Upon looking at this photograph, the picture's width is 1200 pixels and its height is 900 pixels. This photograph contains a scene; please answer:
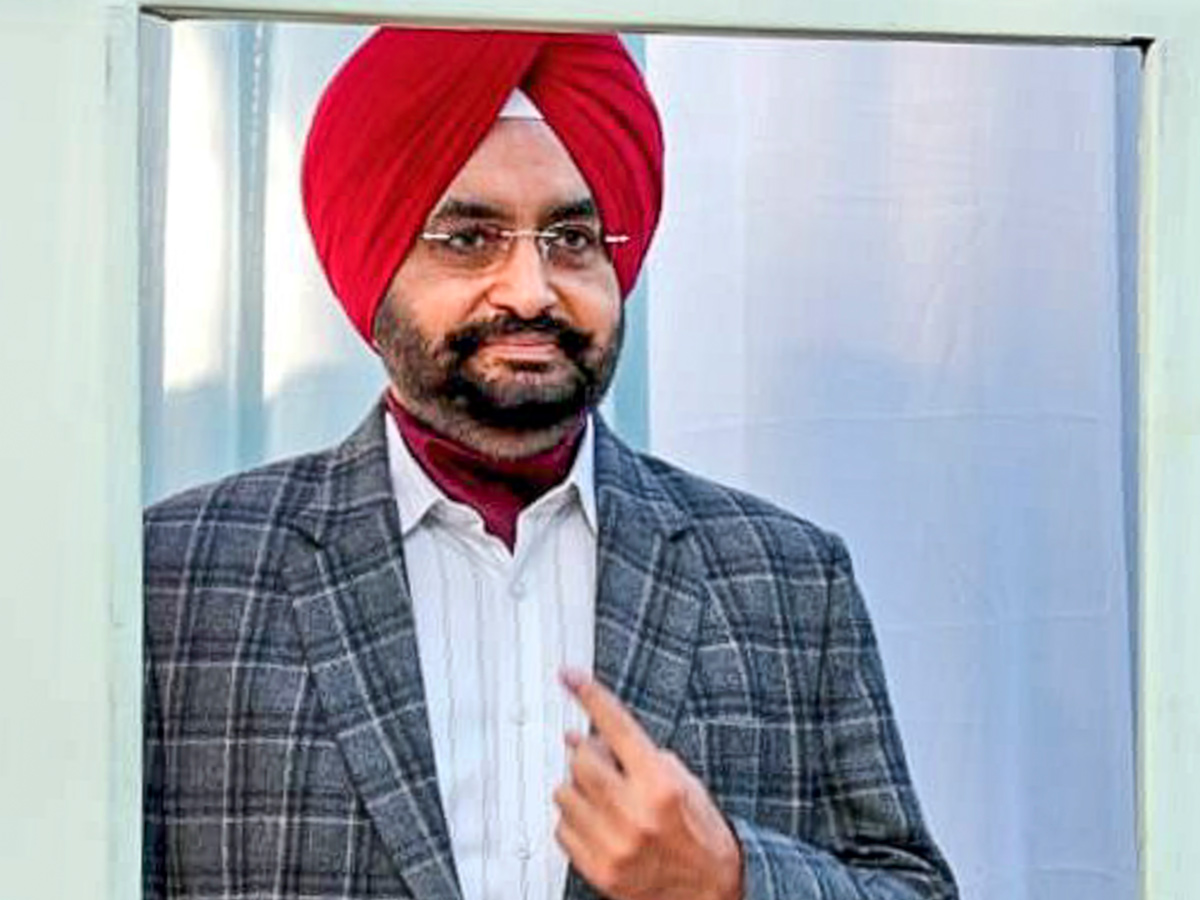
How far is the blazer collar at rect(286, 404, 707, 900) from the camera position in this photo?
104cm

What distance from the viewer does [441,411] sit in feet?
3.58

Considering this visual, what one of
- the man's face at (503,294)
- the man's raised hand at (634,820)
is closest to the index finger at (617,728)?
the man's raised hand at (634,820)

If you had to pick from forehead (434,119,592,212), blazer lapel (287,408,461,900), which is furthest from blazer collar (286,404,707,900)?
forehead (434,119,592,212)

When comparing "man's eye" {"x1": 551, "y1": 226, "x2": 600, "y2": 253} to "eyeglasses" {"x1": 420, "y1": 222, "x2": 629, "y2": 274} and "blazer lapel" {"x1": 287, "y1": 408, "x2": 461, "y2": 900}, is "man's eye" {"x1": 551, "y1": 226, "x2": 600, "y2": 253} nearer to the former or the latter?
"eyeglasses" {"x1": 420, "y1": 222, "x2": 629, "y2": 274}

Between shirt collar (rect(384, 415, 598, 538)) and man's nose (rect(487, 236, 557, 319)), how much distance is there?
73 millimetres

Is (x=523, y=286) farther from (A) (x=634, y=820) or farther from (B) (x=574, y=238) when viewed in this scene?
(A) (x=634, y=820)

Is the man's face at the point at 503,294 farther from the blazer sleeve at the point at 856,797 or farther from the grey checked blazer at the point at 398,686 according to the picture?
the blazer sleeve at the point at 856,797

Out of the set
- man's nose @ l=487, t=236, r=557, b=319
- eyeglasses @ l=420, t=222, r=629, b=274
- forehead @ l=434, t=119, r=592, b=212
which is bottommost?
man's nose @ l=487, t=236, r=557, b=319

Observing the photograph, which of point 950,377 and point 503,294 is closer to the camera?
point 503,294

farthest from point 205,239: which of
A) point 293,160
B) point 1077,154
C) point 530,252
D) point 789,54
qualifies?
point 1077,154

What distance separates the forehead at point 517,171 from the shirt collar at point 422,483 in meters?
0.11

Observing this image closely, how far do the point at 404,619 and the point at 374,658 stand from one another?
2 centimetres

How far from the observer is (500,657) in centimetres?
107

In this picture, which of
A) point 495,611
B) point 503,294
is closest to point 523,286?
point 503,294
